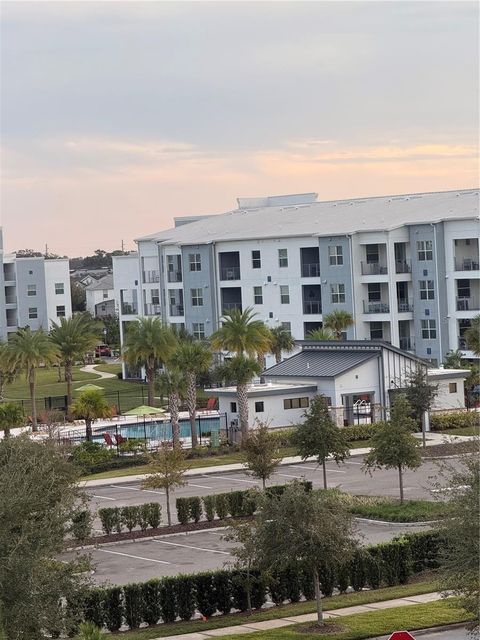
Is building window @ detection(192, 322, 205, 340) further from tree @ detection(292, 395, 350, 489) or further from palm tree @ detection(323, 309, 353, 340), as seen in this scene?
tree @ detection(292, 395, 350, 489)

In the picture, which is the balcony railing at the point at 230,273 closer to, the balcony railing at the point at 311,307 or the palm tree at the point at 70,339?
the balcony railing at the point at 311,307

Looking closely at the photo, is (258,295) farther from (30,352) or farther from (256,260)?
(30,352)

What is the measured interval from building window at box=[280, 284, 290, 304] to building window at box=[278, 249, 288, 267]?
4.62 ft

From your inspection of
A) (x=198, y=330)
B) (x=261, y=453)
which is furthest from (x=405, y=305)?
(x=261, y=453)

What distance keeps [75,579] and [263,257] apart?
68065mm

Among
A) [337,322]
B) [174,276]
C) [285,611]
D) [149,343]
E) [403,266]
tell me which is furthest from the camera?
[174,276]

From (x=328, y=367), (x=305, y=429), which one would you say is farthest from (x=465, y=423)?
(x=305, y=429)

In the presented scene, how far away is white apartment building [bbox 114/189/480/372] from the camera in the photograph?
275 feet

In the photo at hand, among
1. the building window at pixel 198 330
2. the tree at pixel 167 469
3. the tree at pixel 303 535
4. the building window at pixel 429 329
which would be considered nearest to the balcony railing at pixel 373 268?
the building window at pixel 429 329

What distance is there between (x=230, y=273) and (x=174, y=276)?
5.29 metres

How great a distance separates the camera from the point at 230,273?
304 feet

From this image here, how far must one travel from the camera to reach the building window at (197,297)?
93.9 meters

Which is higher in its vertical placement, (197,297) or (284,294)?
(197,297)

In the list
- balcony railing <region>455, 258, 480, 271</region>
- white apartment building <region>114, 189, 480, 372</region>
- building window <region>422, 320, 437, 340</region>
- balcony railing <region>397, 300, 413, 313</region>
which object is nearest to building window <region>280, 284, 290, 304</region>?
white apartment building <region>114, 189, 480, 372</region>
